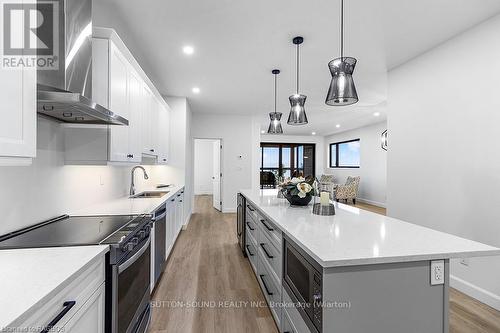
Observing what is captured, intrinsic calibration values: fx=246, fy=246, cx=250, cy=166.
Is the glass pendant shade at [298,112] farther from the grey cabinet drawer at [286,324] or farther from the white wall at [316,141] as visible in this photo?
the white wall at [316,141]

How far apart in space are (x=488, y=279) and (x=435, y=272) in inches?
73.1

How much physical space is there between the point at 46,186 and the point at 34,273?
3.24 ft

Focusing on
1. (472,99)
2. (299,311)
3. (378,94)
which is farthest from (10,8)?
(378,94)

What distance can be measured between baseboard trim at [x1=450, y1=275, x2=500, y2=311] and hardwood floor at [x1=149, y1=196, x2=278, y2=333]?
6.88 feet

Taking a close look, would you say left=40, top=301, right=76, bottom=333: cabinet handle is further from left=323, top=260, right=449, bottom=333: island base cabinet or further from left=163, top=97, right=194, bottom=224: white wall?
left=163, top=97, right=194, bottom=224: white wall

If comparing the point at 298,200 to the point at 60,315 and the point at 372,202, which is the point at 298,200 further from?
the point at 372,202

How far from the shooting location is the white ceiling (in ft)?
7.32

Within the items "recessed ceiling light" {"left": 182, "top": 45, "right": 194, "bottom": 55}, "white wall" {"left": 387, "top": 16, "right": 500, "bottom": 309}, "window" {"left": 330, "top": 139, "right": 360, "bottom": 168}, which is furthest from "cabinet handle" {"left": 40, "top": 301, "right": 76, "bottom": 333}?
"window" {"left": 330, "top": 139, "right": 360, "bottom": 168}

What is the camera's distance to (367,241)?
1.38m

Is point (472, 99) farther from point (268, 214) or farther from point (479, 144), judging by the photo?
point (268, 214)

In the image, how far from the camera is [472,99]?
2.54 m

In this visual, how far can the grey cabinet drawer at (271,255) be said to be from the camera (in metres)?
1.85

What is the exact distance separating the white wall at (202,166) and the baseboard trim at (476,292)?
9092 millimetres

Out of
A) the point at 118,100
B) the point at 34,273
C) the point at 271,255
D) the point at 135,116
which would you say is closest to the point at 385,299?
the point at 271,255
